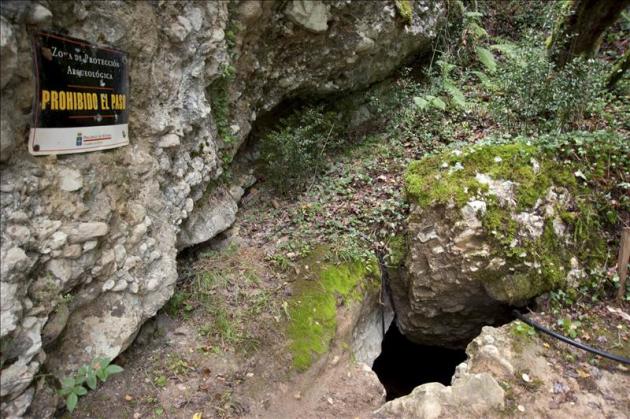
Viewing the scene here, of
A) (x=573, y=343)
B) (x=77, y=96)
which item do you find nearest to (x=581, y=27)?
(x=573, y=343)

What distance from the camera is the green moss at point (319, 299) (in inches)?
162

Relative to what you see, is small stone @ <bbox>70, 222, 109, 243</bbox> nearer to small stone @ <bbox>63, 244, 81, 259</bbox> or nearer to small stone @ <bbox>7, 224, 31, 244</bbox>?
small stone @ <bbox>63, 244, 81, 259</bbox>

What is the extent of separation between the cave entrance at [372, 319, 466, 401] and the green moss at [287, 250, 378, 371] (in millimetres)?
2075

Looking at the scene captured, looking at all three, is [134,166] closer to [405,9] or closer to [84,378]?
[84,378]

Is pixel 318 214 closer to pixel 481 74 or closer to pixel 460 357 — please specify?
pixel 460 357

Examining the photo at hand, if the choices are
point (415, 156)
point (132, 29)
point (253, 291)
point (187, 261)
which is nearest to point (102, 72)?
point (132, 29)

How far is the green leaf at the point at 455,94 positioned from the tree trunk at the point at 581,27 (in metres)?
1.75

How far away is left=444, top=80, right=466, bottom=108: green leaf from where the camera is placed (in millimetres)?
6275

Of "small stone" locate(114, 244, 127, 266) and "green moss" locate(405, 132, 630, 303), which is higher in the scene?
"green moss" locate(405, 132, 630, 303)

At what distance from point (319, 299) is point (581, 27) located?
6123 millimetres

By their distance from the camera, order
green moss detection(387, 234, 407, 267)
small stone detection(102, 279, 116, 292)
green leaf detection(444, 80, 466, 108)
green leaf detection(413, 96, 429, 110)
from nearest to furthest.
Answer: small stone detection(102, 279, 116, 292), green moss detection(387, 234, 407, 267), green leaf detection(413, 96, 429, 110), green leaf detection(444, 80, 466, 108)

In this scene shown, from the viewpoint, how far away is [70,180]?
9.72 feet

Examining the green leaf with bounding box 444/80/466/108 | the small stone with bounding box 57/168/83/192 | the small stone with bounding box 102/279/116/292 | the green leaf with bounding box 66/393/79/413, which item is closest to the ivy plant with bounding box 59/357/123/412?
the green leaf with bounding box 66/393/79/413

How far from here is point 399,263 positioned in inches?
199
